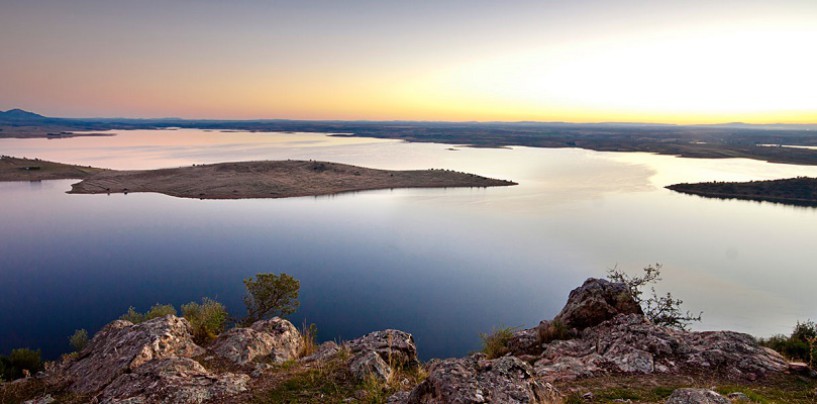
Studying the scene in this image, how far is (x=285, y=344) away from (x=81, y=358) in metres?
4.32

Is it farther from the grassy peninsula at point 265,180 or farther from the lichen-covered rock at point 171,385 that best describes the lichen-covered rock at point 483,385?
the grassy peninsula at point 265,180

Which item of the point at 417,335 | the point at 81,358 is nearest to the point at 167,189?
the point at 417,335

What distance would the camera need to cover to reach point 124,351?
8.20 meters

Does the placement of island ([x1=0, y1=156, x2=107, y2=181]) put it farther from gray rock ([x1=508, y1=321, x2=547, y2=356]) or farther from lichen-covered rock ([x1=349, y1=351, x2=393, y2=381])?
gray rock ([x1=508, y1=321, x2=547, y2=356])

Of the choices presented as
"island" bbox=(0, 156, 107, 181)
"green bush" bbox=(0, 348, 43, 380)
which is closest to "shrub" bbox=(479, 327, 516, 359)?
"green bush" bbox=(0, 348, 43, 380)

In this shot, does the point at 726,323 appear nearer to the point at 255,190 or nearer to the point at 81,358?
the point at 81,358

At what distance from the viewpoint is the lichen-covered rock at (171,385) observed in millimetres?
6637

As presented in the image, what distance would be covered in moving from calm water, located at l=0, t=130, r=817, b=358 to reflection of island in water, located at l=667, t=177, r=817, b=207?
3.82 m

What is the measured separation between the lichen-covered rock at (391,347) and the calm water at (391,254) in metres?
8.93

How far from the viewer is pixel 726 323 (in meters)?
20.2

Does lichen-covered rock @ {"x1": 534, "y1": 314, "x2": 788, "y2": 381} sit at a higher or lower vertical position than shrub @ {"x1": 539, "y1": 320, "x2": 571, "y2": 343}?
higher

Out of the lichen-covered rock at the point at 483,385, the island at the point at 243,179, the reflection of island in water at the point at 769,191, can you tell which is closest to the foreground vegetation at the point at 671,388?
the lichen-covered rock at the point at 483,385

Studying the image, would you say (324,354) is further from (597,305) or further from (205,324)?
(597,305)

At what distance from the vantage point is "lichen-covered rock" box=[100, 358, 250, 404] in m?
6.64
